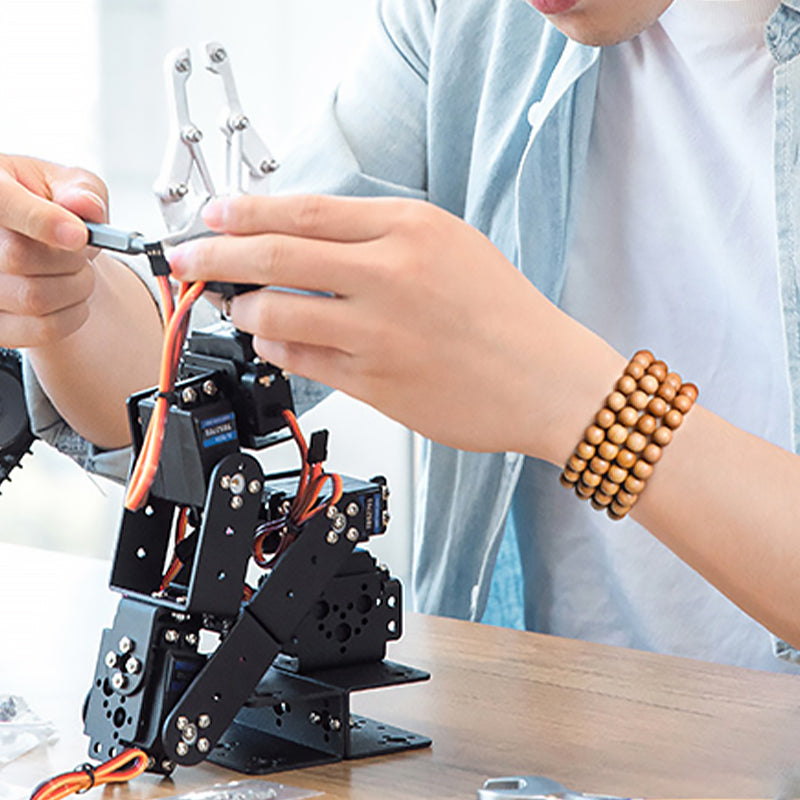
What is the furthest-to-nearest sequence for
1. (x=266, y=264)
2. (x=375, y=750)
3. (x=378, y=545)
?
(x=378, y=545), (x=375, y=750), (x=266, y=264)

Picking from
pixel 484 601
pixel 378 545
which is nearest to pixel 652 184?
pixel 484 601

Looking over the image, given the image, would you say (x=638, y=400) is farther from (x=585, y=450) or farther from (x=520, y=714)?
(x=520, y=714)

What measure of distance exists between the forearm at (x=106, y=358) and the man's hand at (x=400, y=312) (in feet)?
1.24

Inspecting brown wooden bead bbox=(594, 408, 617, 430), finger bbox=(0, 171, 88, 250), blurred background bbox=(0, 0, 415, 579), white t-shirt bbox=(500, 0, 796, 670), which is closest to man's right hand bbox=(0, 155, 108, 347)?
finger bbox=(0, 171, 88, 250)

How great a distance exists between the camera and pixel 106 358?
42.4 inches

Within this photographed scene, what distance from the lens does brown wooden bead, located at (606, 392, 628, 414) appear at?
798 millimetres

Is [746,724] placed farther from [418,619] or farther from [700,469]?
[418,619]

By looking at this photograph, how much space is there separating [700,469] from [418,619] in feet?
1.25

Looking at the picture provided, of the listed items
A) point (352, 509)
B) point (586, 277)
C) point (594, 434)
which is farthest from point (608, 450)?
point (586, 277)

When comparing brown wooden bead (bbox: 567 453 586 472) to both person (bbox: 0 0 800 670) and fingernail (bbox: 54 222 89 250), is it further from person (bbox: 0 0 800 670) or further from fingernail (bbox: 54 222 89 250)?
fingernail (bbox: 54 222 89 250)

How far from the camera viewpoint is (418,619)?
114cm

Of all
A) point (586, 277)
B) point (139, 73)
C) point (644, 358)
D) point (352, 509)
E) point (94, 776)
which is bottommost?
point (94, 776)

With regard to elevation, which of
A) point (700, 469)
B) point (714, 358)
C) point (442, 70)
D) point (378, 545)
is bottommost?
point (378, 545)

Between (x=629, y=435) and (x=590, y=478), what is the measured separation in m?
0.04
